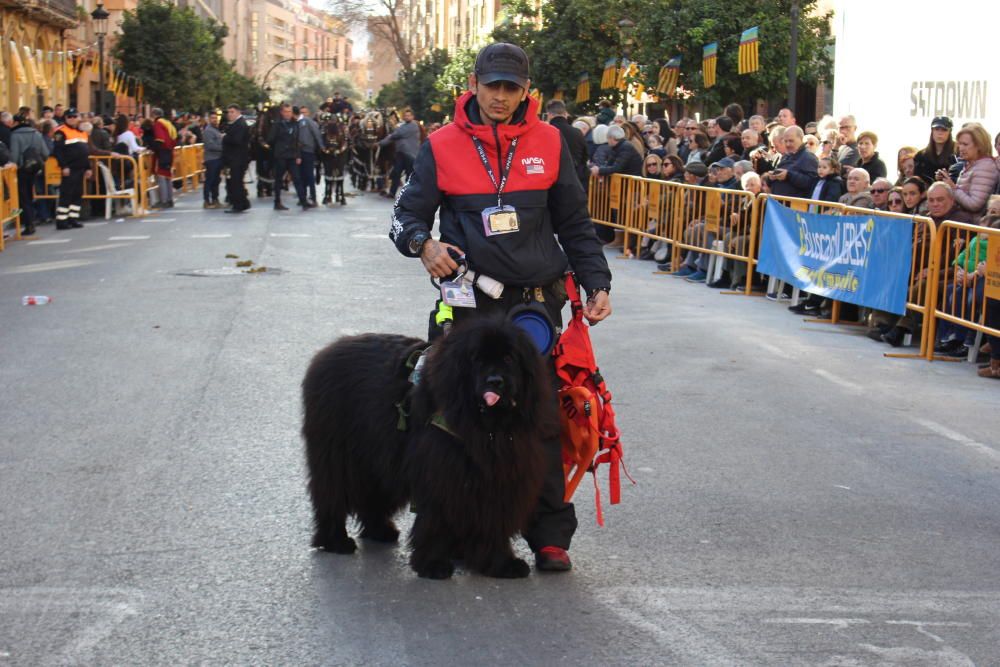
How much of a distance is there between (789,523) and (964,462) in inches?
75.2

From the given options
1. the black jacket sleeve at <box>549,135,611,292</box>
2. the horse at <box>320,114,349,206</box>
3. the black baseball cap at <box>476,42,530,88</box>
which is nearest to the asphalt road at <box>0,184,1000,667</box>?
the black jacket sleeve at <box>549,135,611,292</box>

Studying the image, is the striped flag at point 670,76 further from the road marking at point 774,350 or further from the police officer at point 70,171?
the road marking at point 774,350

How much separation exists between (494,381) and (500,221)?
2.72 feet

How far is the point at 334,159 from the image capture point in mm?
29469

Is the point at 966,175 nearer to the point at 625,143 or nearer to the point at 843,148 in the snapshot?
the point at 843,148

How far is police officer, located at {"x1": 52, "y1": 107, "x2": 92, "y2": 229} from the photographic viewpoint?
926 inches

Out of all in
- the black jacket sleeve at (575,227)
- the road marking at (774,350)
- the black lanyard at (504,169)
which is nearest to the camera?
the black lanyard at (504,169)

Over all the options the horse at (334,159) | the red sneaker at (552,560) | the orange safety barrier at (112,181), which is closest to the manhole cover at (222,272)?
the orange safety barrier at (112,181)

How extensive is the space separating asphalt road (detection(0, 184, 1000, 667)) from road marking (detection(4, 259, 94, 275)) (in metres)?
4.56

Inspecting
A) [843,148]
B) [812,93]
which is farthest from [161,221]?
[812,93]

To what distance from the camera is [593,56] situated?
35438mm

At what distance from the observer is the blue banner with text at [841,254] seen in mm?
12188

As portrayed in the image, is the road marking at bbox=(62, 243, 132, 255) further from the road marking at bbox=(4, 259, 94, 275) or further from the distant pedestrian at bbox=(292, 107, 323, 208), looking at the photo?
the distant pedestrian at bbox=(292, 107, 323, 208)

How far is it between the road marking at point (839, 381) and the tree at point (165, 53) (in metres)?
44.7
